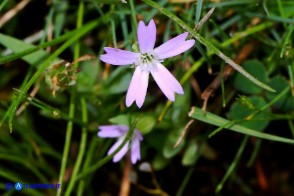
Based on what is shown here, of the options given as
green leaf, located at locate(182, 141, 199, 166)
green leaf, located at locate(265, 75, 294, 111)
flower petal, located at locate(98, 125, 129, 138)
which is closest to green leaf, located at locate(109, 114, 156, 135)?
flower petal, located at locate(98, 125, 129, 138)

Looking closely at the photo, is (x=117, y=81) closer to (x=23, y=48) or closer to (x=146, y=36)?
(x=23, y=48)

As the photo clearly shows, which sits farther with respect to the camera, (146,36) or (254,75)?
(254,75)

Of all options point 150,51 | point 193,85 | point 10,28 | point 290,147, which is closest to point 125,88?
point 193,85

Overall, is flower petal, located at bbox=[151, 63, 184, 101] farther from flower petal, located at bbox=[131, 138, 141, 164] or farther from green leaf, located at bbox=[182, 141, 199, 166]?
green leaf, located at bbox=[182, 141, 199, 166]

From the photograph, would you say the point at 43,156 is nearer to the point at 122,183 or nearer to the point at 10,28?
the point at 122,183
